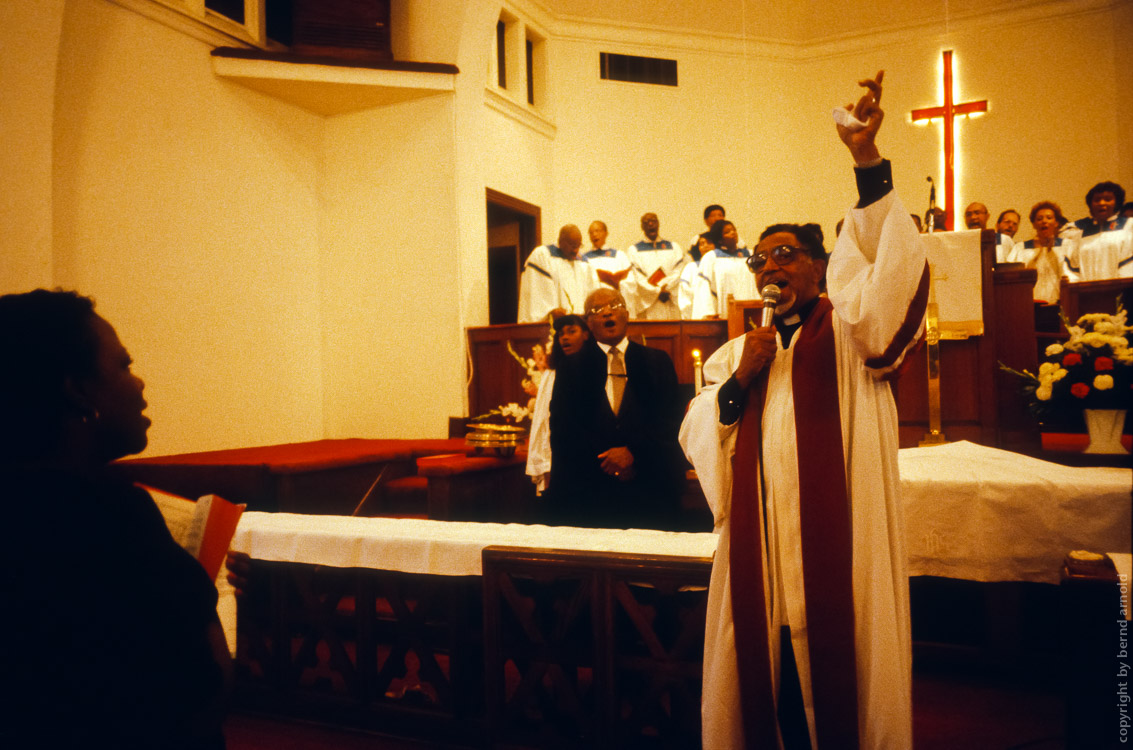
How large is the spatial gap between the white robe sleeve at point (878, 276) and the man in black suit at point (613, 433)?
5.39ft

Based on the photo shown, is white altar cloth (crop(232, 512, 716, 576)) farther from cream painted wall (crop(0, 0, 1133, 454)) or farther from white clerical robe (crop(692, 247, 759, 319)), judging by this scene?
white clerical robe (crop(692, 247, 759, 319))

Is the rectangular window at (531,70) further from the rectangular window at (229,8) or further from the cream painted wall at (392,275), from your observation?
the rectangular window at (229,8)

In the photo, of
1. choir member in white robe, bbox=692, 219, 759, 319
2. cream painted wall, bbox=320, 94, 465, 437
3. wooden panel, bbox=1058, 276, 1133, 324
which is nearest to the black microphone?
wooden panel, bbox=1058, 276, 1133, 324

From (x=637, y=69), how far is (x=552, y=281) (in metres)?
3.83

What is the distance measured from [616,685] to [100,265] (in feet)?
17.3

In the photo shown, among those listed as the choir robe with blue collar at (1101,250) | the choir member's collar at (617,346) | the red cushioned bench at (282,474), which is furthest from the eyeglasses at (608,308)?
the choir robe with blue collar at (1101,250)

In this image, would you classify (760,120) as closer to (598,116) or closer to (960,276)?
(598,116)

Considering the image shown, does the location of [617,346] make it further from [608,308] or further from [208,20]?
[208,20]

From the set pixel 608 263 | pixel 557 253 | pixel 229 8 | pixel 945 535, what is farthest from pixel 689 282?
pixel 945 535

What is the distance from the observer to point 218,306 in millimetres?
6668

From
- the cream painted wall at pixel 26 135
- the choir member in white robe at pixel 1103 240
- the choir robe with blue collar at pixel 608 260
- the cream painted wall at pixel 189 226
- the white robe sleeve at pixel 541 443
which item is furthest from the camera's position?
the choir robe with blue collar at pixel 608 260

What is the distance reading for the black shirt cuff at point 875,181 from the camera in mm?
1858

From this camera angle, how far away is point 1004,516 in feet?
8.75

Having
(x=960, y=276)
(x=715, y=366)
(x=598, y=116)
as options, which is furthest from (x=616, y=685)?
(x=598, y=116)
